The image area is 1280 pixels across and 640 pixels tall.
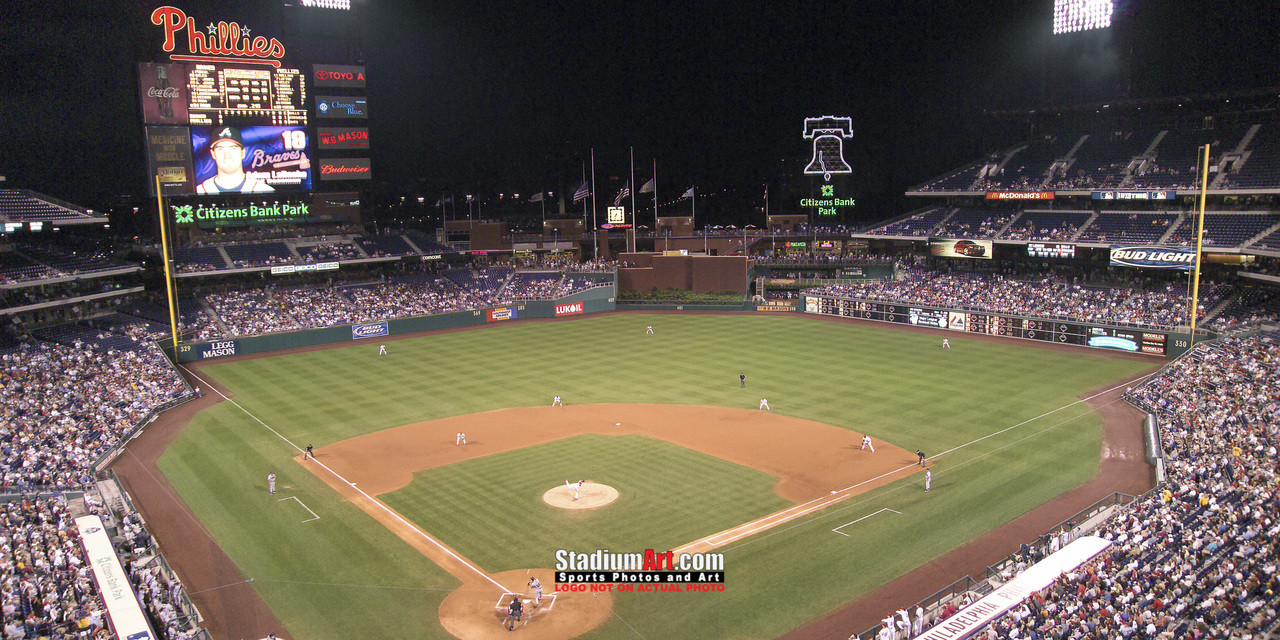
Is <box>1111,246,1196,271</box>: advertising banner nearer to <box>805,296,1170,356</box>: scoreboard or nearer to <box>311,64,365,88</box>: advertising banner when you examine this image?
<box>805,296,1170,356</box>: scoreboard

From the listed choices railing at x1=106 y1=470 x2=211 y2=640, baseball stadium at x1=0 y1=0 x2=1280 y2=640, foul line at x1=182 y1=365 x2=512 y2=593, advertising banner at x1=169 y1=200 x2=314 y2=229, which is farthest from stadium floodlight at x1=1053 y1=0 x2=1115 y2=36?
railing at x1=106 y1=470 x2=211 y2=640

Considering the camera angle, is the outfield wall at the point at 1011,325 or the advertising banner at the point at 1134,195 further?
the advertising banner at the point at 1134,195

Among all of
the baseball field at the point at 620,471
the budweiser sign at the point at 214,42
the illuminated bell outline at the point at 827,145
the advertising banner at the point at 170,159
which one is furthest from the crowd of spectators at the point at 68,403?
the illuminated bell outline at the point at 827,145

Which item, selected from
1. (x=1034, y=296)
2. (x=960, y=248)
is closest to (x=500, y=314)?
(x=960, y=248)

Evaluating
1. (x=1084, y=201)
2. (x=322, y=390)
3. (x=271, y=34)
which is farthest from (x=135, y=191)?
(x=1084, y=201)

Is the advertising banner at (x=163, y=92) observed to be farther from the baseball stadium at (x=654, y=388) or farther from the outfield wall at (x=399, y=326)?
the outfield wall at (x=399, y=326)

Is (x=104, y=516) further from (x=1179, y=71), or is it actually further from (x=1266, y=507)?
(x=1179, y=71)

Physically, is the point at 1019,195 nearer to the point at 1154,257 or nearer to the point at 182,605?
the point at 1154,257
